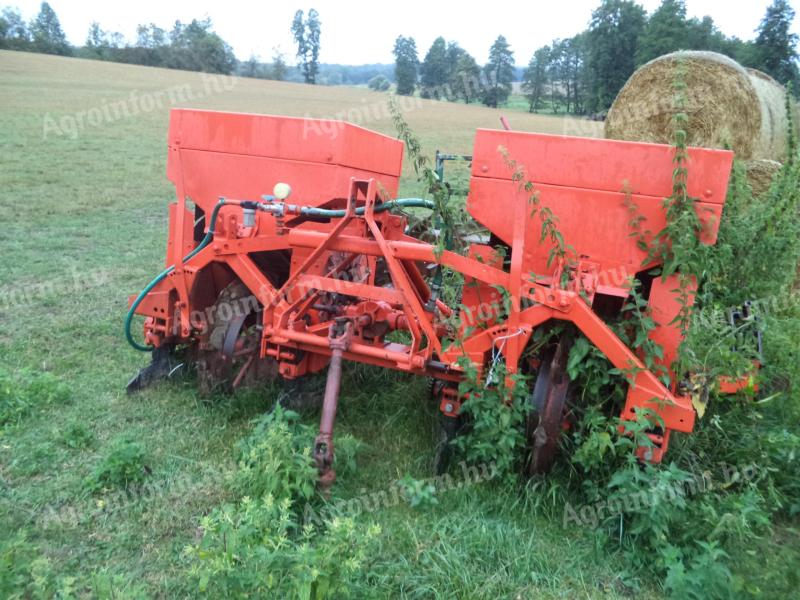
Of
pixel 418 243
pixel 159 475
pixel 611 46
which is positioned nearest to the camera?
pixel 159 475

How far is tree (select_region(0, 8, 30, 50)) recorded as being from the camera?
4853 cm

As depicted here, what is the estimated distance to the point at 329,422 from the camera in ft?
11.3

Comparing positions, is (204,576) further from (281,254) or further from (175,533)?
(281,254)

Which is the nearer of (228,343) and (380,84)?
(228,343)

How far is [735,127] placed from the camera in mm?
6297

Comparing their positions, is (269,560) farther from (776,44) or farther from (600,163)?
(776,44)

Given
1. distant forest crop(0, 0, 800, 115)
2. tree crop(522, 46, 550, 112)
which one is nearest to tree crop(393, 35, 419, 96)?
distant forest crop(0, 0, 800, 115)

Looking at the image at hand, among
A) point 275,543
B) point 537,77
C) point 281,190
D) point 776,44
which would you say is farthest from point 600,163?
point 537,77

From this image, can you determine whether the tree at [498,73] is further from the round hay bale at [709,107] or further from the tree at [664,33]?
the round hay bale at [709,107]

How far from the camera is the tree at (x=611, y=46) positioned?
90.5ft

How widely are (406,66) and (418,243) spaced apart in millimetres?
49773

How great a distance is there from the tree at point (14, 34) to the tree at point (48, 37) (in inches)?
26.2

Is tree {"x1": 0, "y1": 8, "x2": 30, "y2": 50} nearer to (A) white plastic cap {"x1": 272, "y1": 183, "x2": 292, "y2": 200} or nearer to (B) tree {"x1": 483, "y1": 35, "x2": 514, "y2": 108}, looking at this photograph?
(B) tree {"x1": 483, "y1": 35, "x2": 514, "y2": 108}

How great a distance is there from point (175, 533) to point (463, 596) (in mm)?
1447
